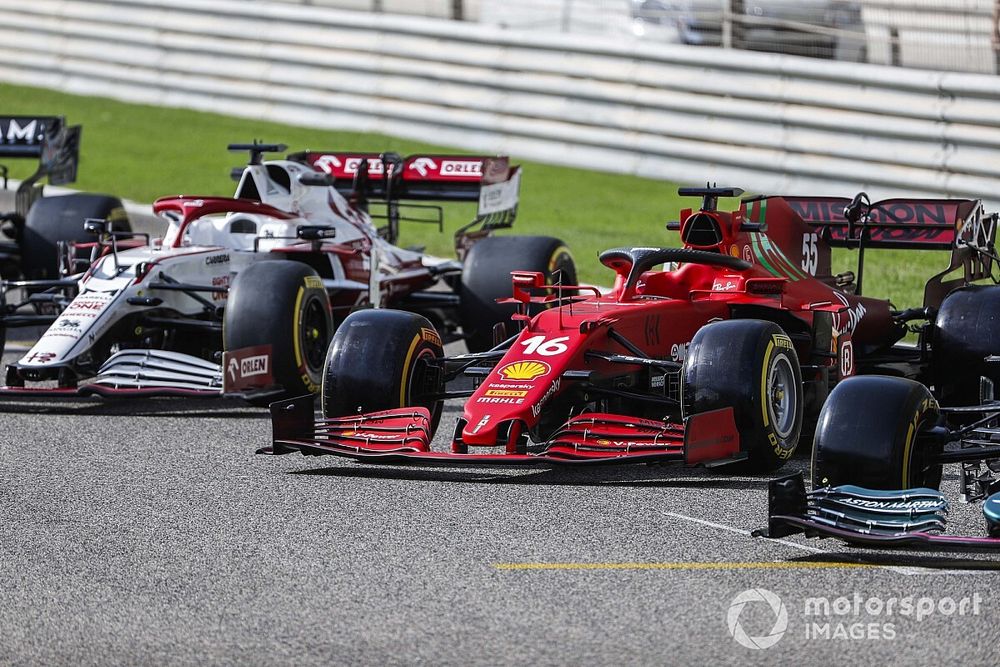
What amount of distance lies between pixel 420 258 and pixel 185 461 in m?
5.05

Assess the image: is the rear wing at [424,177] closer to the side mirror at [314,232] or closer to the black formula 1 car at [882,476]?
the side mirror at [314,232]

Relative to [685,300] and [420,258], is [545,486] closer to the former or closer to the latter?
[685,300]

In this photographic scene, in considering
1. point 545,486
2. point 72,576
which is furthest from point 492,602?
point 545,486

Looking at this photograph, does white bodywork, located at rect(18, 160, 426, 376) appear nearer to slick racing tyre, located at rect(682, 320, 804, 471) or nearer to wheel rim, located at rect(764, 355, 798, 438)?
slick racing tyre, located at rect(682, 320, 804, 471)

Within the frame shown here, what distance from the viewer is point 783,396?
30.0ft

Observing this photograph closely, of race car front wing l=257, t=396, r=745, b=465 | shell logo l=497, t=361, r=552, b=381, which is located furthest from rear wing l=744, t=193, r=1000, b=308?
race car front wing l=257, t=396, r=745, b=465

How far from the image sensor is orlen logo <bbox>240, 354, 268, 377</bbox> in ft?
35.7

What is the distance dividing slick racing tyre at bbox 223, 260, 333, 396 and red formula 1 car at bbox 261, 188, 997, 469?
4.42 feet

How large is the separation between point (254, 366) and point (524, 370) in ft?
8.35

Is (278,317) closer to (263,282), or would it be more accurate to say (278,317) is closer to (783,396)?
(263,282)

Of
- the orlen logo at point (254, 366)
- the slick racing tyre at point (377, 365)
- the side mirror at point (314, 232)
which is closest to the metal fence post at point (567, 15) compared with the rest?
the side mirror at point (314, 232)

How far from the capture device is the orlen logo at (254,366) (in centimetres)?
1087

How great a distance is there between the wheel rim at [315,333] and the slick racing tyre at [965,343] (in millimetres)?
3944

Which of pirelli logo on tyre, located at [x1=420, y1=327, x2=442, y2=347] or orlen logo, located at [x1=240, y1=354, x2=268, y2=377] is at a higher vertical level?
pirelli logo on tyre, located at [x1=420, y1=327, x2=442, y2=347]
